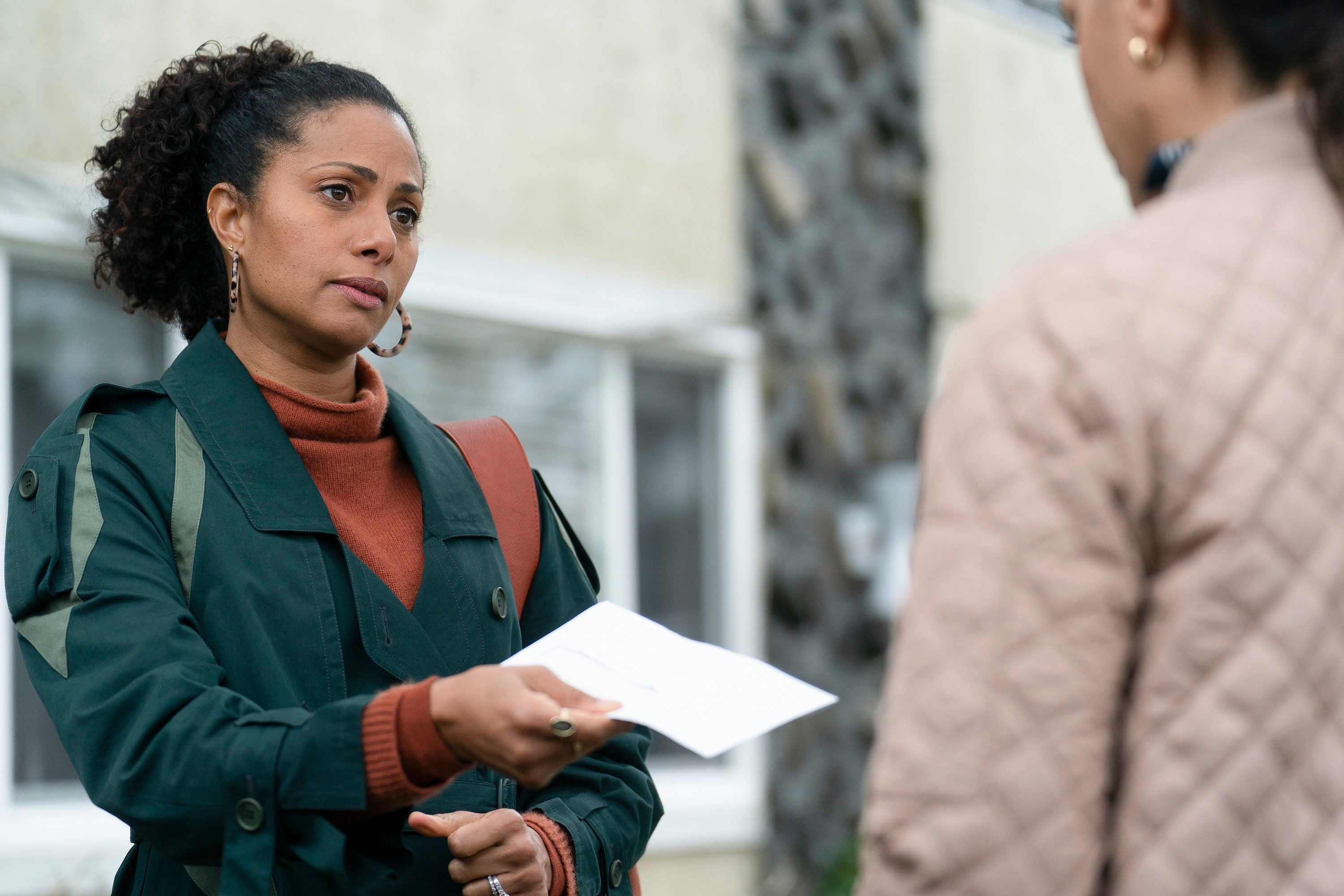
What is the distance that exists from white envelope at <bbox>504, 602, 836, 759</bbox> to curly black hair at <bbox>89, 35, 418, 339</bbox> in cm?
88

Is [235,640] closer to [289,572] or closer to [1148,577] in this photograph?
[289,572]

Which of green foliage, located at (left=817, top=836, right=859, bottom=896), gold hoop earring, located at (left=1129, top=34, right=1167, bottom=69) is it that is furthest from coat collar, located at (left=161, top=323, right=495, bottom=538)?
green foliage, located at (left=817, top=836, right=859, bottom=896)

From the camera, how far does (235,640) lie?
1974 millimetres

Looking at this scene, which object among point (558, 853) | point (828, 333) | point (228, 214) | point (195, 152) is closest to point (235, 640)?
point (558, 853)

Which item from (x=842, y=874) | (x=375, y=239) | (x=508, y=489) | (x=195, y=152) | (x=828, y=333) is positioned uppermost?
(x=195, y=152)

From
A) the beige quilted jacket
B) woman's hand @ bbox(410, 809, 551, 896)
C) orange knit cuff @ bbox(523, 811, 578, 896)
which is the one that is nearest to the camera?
the beige quilted jacket

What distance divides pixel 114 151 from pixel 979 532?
1.73m

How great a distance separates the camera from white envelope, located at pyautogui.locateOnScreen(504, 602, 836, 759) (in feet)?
5.71

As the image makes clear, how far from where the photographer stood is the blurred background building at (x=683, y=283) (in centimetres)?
458

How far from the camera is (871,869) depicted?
133 centimetres

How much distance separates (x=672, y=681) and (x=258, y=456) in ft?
2.24

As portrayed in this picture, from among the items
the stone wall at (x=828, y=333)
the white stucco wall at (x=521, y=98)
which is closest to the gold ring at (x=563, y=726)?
the white stucco wall at (x=521, y=98)

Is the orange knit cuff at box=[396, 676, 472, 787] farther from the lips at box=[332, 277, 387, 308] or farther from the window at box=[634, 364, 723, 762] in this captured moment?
the window at box=[634, 364, 723, 762]

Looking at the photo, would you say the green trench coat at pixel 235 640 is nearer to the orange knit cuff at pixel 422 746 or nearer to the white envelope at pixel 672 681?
the orange knit cuff at pixel 422 746
